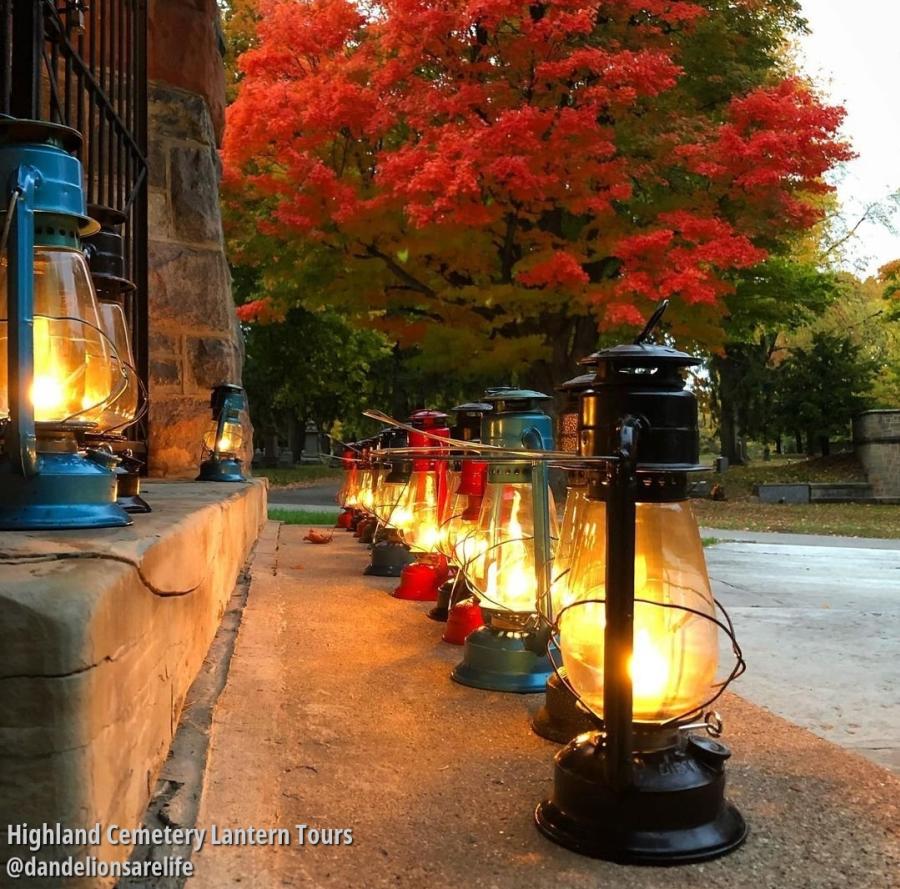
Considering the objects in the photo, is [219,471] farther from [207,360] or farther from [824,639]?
[824,639]

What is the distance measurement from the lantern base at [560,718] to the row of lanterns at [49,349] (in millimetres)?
842

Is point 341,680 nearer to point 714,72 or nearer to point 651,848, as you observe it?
point 651,848

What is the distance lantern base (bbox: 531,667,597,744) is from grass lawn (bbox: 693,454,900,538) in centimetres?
858

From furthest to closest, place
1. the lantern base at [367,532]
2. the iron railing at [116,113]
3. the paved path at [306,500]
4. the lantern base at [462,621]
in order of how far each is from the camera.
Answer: the paved path at [306,500]
the lantern base at [367,532]
the iron railing at [116,113]
the lantern base at [462,621]

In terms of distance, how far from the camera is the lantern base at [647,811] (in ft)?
3.59

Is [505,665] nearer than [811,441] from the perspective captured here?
Yes

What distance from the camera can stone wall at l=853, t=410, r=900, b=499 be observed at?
707 inches

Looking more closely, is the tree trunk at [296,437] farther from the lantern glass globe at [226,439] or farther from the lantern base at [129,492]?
the lantern base at [129,492]

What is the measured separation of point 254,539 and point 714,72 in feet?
26.8

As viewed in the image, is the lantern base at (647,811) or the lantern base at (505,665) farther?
the lantern base at (505,665)

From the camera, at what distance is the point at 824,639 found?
3033 millimetres

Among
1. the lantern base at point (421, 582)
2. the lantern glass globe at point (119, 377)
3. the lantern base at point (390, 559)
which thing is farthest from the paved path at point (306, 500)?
the lantern glass globe at point (119, 377)

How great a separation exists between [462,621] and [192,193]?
3277 mm

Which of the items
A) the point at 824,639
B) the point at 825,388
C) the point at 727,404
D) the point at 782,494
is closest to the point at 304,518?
the point at 824,639
